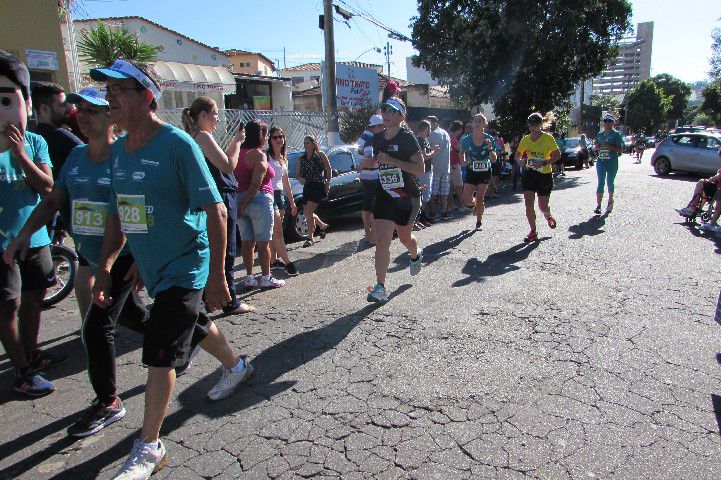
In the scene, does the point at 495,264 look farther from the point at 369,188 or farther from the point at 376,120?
the point at 376,120

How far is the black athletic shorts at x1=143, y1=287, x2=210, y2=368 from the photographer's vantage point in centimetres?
242

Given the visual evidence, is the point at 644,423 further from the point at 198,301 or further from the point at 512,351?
the point at 198,301

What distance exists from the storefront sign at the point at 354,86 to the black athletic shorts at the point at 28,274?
16.2 meters

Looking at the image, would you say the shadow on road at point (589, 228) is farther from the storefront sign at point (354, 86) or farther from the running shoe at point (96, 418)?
the storefront sign at point (354, 86)

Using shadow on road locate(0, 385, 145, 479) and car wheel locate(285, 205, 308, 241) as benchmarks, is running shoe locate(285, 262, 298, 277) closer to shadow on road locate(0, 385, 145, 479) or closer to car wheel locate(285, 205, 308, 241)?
car wheel locate(285, 205, 308, 241)

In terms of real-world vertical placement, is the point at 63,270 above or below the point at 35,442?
above

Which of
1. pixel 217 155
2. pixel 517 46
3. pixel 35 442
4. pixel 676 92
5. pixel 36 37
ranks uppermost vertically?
pixel 676 92

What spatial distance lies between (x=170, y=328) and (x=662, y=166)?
2016 cm

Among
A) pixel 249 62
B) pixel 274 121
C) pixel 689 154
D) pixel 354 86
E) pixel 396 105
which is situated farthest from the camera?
pixel 249 62

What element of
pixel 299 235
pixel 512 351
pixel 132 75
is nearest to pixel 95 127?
pixel 132 75

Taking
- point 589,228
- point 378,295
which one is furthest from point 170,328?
point 589,228

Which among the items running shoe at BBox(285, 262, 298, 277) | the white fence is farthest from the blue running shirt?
the white fence

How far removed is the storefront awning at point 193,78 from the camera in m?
21.1

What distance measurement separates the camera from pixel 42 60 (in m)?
12.2
